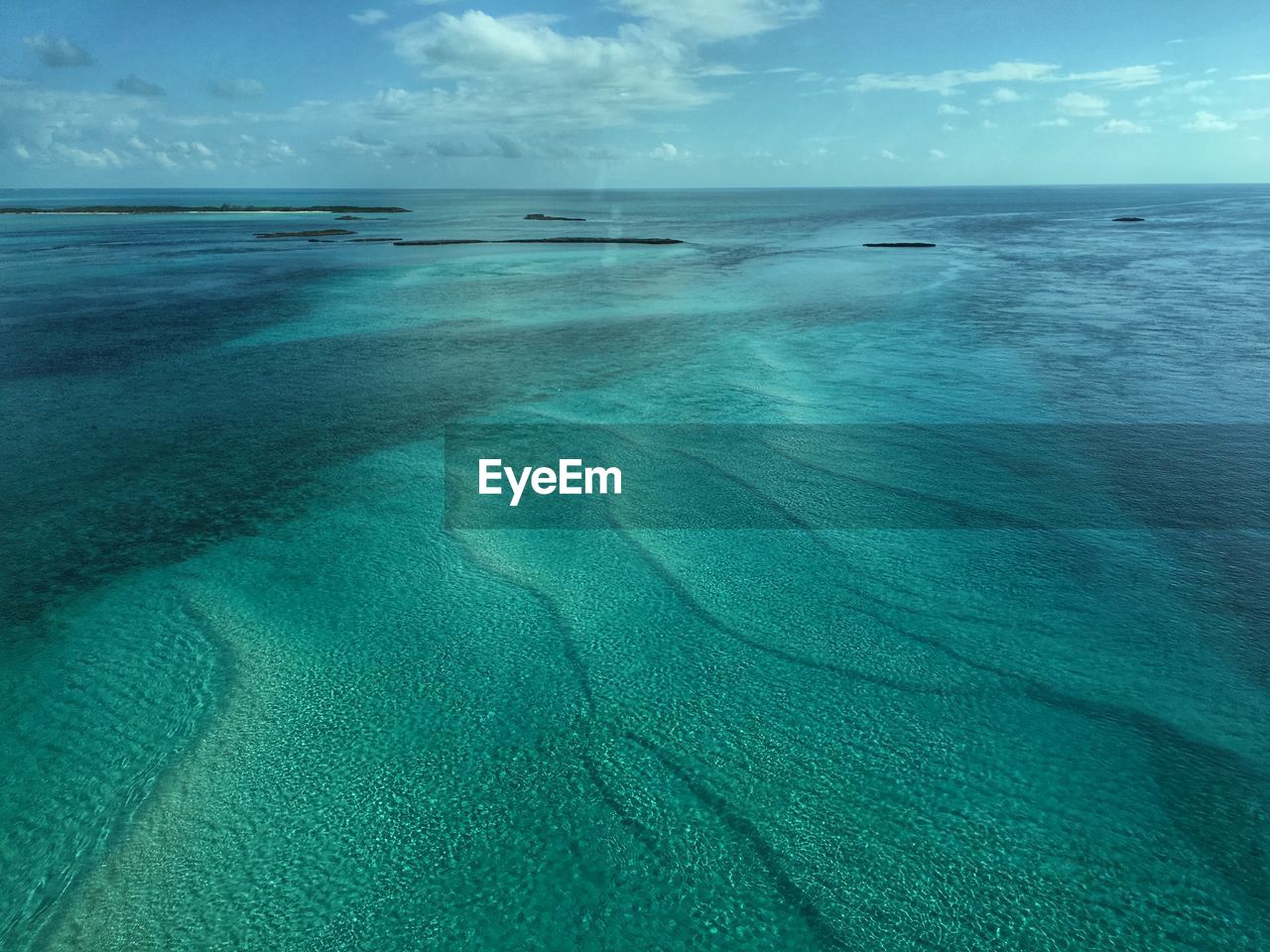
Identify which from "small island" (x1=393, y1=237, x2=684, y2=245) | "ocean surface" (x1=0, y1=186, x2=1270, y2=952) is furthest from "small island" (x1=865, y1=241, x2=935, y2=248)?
"ocean surface" (x1=0, y1=186, x2=1270, y2=952)

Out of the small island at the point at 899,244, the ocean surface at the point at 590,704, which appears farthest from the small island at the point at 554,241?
the ocean surface at the point at 590,704

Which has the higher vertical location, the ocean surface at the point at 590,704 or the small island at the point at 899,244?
the small island at the point at 899,244

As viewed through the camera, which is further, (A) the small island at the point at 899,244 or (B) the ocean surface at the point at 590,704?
(A) the small island at the point at 899,244

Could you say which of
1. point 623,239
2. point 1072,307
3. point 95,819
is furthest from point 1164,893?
point 623,239

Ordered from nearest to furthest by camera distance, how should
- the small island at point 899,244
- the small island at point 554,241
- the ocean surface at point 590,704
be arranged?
1. the ocean surface at point 590,704
2. the small island at point 899,244
3. the small island at point 554,241

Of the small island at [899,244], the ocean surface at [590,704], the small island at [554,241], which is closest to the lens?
the ocean surface at [590,704]

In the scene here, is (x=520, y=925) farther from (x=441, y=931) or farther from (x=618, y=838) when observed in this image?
(x=618, y=838)

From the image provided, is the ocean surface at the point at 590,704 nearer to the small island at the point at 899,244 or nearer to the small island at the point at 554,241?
the small island at the point at 899,244

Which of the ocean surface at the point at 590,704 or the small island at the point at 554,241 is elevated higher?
the small island at the point at 554,241

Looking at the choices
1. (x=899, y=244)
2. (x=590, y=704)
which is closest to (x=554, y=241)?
(x=899, y=244)
